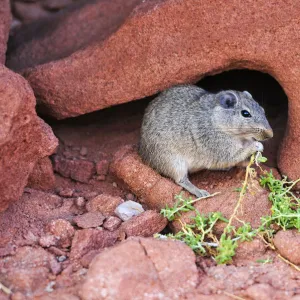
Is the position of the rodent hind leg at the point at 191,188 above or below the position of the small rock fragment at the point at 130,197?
above

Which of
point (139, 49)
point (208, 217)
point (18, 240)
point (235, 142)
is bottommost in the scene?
point (18, 240)

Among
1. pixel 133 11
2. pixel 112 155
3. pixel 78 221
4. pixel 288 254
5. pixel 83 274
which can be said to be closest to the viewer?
pixel 83 274

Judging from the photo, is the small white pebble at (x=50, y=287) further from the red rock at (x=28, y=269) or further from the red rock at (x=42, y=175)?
the red rock at (x=42, y=175)

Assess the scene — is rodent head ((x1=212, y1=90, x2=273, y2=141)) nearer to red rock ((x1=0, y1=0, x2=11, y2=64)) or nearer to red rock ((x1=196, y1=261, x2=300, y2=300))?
red rock ((x1=196, y1=261, x2=300, y2=300))

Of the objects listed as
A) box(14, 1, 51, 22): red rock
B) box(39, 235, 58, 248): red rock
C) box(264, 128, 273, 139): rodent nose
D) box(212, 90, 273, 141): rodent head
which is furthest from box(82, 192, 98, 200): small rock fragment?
box(14, 1, 51, 22): red rock

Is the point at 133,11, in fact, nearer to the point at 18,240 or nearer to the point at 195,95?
the point at 195,95

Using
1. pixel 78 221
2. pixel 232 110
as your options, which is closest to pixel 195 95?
pixel 232 110

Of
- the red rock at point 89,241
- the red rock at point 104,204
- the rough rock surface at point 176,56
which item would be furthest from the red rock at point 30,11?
the red rock at point 89,241
